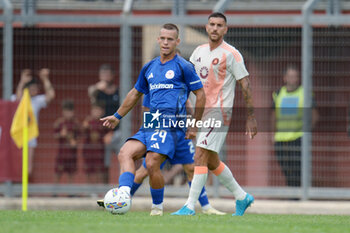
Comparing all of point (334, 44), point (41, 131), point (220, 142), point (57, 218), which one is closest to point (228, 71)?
point (220, 142)

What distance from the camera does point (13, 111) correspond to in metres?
13.0

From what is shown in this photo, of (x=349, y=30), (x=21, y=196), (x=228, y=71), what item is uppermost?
(x=349, y=30)

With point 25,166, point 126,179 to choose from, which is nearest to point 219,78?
point 126,179

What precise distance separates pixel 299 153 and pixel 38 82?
426cm

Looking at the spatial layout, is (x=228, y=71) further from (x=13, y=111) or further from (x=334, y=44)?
(x=13, y=111)

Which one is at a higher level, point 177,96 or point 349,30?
point 349,30

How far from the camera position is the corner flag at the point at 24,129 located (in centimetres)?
1193

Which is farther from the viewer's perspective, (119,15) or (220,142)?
(119,15)

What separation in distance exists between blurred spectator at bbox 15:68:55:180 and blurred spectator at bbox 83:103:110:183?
726mm

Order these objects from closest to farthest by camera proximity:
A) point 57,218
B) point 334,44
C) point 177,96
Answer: point 57,218, point 177,96, point 334,44

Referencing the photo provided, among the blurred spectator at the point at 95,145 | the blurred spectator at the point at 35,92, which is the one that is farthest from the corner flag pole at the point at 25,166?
the blurred spectator at the point at 95,145

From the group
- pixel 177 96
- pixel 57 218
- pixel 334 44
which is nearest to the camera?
pixel 57 218

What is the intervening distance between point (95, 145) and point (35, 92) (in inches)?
51.3

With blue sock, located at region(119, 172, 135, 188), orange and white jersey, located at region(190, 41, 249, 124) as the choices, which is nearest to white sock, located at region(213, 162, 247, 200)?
orange and white jersey, located at region(190, 41, 249, 124)
